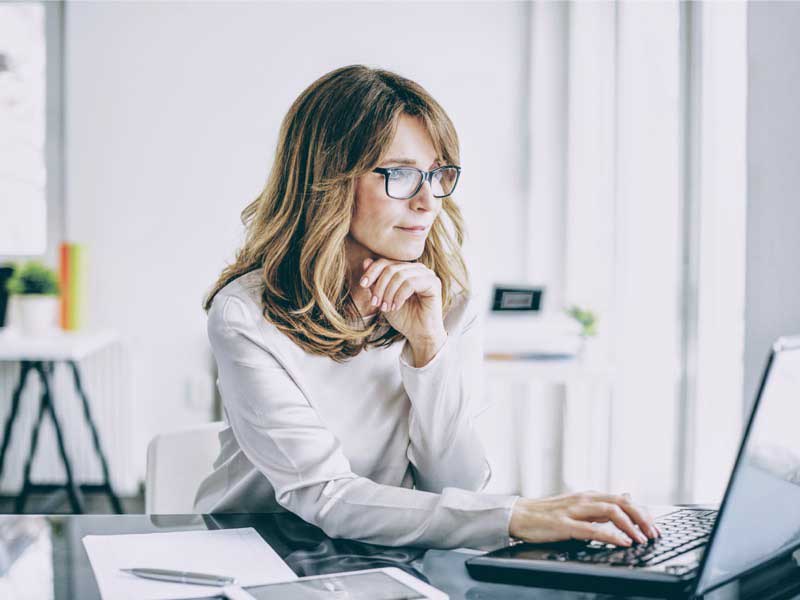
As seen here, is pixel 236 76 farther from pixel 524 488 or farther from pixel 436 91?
pixel 524 488

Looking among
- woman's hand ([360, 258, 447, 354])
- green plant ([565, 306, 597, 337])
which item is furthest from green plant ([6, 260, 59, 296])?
woman's hand ([360, 258, 447, 354])

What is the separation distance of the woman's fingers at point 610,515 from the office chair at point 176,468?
738mm

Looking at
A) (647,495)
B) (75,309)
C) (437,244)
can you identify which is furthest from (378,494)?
(75,309)

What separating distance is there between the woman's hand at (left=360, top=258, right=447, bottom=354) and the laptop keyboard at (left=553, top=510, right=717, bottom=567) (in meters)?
0.47

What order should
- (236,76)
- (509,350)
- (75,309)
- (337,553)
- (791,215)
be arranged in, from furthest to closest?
1. (236,76)
2. (75,309)
3. (509,350)
4. (791,215)
5. (337,553)

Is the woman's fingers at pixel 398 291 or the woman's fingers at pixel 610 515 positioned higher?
the woman's fingers at pixel 398 291

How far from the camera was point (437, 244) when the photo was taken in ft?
5.01

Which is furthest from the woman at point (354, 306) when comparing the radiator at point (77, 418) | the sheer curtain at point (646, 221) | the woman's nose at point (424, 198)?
the radiator at point (77, 418)

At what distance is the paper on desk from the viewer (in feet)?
2.67

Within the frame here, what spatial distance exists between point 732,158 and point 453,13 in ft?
5.78

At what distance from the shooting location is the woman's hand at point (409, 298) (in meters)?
1.31

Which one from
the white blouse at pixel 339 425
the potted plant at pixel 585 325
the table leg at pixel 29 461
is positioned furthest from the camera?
the table leg at pixel 29 461

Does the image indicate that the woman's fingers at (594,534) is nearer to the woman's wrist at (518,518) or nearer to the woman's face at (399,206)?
the woman's wrist at (518,518)

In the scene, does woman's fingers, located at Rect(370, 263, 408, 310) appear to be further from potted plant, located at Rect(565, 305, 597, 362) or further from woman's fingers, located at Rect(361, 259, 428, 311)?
potted plant, located at Rect(565, 305, 597, 362)
